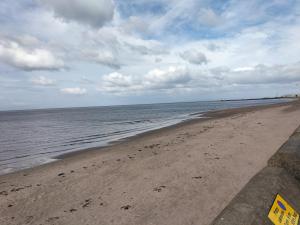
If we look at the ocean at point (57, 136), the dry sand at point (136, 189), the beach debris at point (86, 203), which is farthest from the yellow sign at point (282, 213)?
the ocean at point (57, 136)

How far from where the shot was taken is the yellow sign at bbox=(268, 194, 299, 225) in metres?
2.93

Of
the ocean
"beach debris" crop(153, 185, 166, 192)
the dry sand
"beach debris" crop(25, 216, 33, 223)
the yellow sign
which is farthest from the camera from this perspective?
the ocean

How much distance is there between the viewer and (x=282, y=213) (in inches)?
124

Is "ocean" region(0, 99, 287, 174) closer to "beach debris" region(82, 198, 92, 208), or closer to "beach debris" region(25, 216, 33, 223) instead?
"beach debris" region(25, 216, 33, 223)

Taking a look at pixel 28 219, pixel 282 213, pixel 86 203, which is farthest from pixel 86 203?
pixel 282 213

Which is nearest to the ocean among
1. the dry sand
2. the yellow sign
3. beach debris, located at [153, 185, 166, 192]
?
the dry sand

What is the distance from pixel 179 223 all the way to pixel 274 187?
2122 mm

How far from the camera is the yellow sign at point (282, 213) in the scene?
2934 mm

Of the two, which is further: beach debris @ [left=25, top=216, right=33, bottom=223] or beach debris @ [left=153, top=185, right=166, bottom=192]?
beach debris @ [left=153, top=185, right=166, bottom=192]

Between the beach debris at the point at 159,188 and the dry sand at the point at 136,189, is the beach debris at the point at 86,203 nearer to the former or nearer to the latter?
the dry sand at the point at 136,189

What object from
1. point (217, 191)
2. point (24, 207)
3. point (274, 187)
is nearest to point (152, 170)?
point (217, 191)

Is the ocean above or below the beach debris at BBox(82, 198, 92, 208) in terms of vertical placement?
below

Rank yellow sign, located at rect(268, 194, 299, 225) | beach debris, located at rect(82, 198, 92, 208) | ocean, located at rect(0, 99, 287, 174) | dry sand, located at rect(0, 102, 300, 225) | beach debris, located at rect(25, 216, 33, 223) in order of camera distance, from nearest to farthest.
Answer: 1. yellow sign, located at rect(268, 194, 299, 225)
2. dry sand, located at rect(0, 102, 300, 225)
3. beach debris, located at rect(25, 216, 33, 223)
4. beach debris, located at rect(82, 198, 92, 208)
5. ocean, located at rect(0, 99, 287, 174)

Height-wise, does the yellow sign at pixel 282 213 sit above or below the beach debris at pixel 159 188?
above
